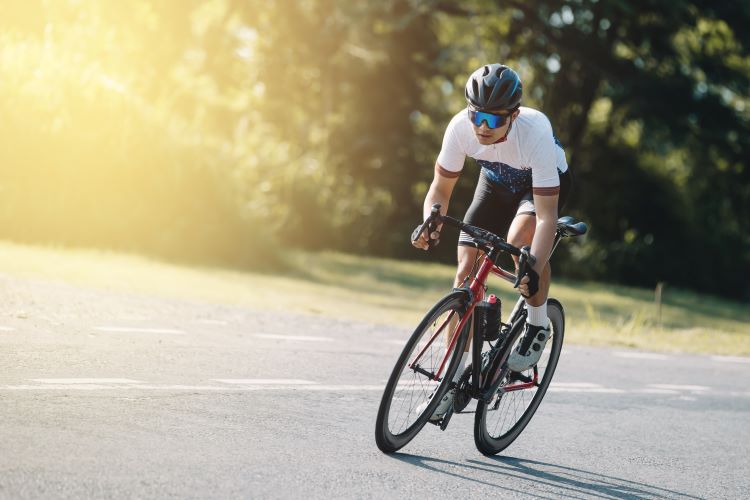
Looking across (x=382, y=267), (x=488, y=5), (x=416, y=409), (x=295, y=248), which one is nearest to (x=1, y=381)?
(x=416, y=409)

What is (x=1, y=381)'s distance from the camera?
6.78 metres

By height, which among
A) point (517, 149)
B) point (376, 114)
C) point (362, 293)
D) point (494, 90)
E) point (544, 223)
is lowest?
point (362, 293)

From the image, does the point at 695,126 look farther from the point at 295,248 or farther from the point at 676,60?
the point at 295,248

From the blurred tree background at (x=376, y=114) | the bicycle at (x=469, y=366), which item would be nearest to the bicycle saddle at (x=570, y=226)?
the bicycle at (x=469, y=366)

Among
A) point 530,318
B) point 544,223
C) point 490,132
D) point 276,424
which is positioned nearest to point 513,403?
point 530,318

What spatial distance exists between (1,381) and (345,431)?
1.92 metres

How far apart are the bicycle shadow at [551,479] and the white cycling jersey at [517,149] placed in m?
1.49

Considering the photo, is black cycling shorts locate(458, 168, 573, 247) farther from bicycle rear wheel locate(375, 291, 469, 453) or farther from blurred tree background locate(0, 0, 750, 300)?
blurred tree background locate(0, 0, 750, 300)

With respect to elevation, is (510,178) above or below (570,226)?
above

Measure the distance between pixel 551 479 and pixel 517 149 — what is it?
1.71 metres

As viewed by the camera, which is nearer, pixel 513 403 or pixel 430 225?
pixel 430 225

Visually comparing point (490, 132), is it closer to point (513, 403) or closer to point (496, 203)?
point (496, 203)

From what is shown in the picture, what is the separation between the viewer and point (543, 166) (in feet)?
20.9

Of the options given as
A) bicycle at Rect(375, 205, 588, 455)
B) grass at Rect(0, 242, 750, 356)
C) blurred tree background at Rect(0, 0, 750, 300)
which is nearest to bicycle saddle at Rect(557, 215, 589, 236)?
bicycle at Rect(375, 205, 588, 455)
